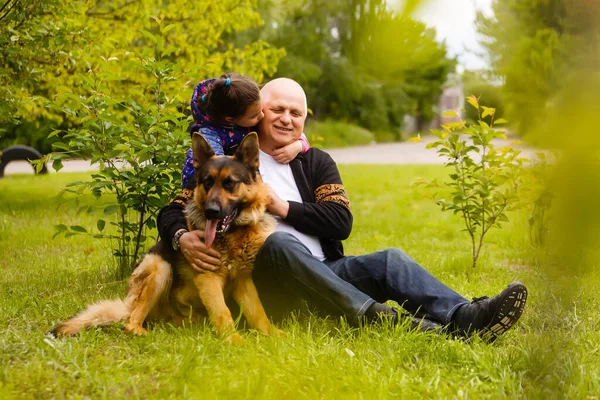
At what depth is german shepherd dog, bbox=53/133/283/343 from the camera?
312cm

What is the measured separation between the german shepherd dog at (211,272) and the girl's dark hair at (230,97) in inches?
10.3

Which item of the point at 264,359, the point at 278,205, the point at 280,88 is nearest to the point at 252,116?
the point at 280,88

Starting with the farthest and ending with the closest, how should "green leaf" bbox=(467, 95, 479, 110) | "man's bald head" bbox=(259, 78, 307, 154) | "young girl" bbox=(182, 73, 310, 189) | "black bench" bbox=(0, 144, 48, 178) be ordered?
"black bench" bbox=(0, 144, 48, 178), "man's bald head" bbox=(259, 78, 307, 154), "young girl" bbox=(182, 73, 310, 189), "green leaf" bbox=(467, 95, 479, 110)

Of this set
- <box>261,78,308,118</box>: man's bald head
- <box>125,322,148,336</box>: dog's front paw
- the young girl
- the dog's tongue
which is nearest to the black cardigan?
the young girl

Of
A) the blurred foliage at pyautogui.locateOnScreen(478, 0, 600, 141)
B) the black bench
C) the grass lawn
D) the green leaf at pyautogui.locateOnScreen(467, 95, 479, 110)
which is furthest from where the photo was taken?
the black bench

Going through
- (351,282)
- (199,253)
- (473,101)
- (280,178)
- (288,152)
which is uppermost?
(473,101)

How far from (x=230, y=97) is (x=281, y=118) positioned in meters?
0.39

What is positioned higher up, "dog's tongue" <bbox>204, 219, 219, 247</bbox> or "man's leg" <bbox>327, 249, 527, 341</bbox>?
"dog's tongue" <bbox>204, 219, 219, 247</bbox>

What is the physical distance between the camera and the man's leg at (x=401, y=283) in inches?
125

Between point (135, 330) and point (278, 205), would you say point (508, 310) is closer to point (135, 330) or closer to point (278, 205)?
Answer: point (278, 205)

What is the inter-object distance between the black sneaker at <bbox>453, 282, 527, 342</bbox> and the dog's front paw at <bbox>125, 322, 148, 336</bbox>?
1585 mm

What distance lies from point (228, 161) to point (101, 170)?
142 centimetres

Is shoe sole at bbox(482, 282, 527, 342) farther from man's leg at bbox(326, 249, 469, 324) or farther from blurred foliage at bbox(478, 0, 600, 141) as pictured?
blurred foliage at bbox(478, 0, 600, 141)

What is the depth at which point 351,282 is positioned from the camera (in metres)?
3.43
